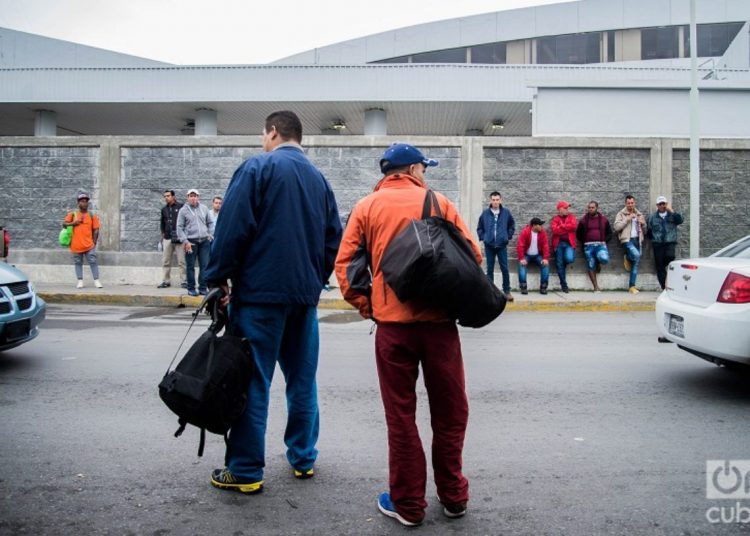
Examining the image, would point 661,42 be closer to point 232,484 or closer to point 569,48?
point 569,48

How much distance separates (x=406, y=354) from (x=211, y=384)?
944 mm

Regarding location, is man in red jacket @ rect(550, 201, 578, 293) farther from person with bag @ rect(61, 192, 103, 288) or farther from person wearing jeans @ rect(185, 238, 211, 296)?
person with bag @ rect(61, 192, 103, 288)

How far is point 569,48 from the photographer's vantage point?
124 ft

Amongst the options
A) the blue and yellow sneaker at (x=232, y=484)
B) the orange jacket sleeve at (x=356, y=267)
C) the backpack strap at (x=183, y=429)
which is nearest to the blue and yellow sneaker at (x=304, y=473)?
the blue and yellow sneaker at (x=232, y=484)

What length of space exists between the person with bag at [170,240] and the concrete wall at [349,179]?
0.99 m

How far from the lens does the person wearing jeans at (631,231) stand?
12.7 meters

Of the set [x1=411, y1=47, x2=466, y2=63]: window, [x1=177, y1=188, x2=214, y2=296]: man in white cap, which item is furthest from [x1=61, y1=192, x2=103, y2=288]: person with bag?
[x1=411, y1=47, x2=466, y2=63]: window

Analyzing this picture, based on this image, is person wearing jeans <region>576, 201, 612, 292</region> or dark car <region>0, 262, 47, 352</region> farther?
person wearing jeans <region>576, 201, 612, 292</region>

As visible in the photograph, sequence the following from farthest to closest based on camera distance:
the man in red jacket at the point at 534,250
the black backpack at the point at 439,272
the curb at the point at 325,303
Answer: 1. the man in red jacket at the point at 534,250
2. the curb at the point at 325,303
3. the black backpack at the point at 439,272

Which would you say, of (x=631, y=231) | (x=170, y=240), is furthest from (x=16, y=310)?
(x=631, y=231)

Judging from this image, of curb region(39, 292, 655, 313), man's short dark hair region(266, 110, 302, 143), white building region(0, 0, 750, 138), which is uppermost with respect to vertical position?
white building region(0, 0, 750, 138)

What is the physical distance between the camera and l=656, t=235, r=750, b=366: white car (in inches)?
203

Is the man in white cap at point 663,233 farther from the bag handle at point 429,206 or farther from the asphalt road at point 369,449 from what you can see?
the bag handle at point 429,206

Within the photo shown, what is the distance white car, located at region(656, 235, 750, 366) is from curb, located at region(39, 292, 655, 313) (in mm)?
5363
